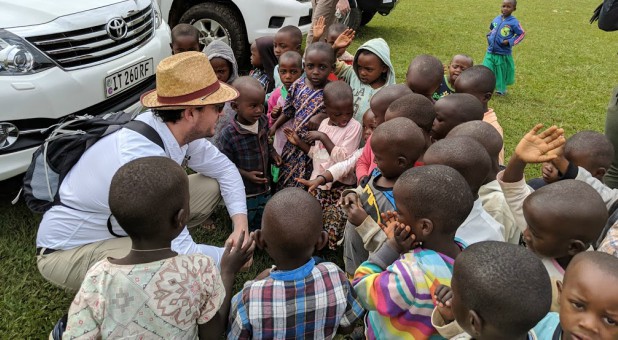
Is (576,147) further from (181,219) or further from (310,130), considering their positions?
(181,219)

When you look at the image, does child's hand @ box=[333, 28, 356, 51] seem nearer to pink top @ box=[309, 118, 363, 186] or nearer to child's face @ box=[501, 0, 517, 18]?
pink top @ box=[309, 118, 363, 186]

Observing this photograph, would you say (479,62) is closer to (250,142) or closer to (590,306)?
(250,142)

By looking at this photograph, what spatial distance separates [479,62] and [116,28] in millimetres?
6992

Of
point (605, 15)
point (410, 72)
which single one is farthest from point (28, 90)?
point (605, 15)

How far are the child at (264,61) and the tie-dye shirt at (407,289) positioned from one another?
3036mm

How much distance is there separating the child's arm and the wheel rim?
14.5 feet

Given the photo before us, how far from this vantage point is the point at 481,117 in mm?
3172

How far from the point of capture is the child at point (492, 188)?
2.53 metres

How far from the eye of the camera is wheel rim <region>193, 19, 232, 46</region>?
240 inches

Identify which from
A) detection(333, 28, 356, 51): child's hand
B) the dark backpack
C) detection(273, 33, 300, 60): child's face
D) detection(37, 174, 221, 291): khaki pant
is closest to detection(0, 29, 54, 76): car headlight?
the dark backpack

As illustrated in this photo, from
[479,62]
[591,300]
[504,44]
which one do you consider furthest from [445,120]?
[479,62]

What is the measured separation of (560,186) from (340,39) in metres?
2.66

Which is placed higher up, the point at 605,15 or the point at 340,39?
the point at 605,15

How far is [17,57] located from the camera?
10.5ft
